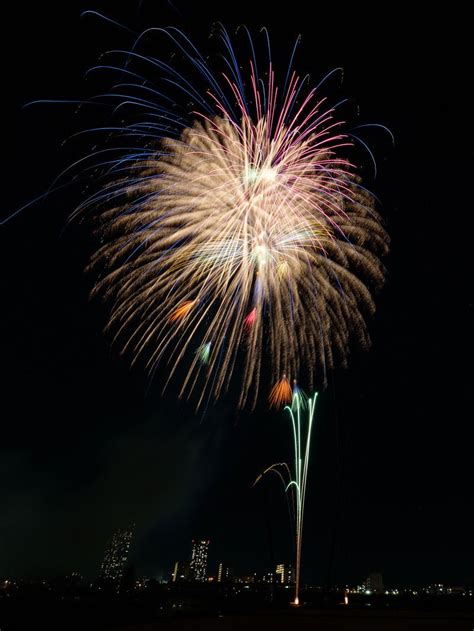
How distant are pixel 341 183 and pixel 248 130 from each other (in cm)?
314

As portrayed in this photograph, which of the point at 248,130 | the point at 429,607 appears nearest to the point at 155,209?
the point at 248,130

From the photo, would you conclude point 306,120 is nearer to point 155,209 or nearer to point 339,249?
point 339,249

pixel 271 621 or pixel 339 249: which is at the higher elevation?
pixel 339 249

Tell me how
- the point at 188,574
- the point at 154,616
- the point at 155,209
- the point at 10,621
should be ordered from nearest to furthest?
the point at 10,621
the point at 155,209
the point at 154,616
the point at 188,574

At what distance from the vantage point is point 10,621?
41.2 ft

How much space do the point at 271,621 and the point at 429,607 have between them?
19.5 meters

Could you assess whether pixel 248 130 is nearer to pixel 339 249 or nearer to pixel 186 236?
pixel 186 236

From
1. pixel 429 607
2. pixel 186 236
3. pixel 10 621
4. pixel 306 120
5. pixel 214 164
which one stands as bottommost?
pixel 10 621

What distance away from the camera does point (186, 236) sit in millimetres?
14969

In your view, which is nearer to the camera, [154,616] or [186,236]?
[186,236]

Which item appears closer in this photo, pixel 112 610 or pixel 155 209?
pixel 155 209

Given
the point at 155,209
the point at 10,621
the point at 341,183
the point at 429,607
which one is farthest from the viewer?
the point at 429,607

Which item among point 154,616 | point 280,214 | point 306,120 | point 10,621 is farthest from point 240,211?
point 154,616

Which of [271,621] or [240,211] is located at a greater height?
[240,211]
